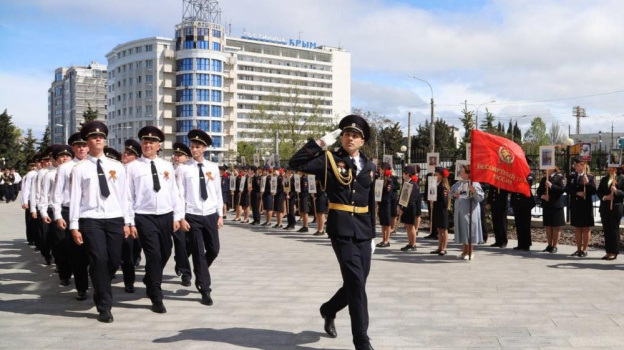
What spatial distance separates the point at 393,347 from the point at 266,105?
60539 millimetres

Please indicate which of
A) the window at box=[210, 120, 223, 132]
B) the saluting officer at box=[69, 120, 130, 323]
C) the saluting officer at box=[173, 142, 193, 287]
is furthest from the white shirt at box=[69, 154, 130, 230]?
the window at box=[210, 120, 223, 132]

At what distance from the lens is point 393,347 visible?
5.72 m

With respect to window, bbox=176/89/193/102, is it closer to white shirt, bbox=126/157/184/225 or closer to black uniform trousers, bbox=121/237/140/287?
black uniform trousers, bbox=121/237/140/287

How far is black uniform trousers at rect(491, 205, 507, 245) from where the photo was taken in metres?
14.3

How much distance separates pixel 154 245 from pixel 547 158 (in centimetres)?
936

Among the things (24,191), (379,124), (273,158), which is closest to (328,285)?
(24,191)

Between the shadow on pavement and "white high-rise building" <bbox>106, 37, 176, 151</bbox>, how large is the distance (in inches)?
3861

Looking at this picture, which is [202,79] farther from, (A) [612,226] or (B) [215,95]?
Result: (A) [612,226]

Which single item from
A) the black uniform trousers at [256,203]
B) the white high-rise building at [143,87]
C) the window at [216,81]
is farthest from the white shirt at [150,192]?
the window at [216,81]

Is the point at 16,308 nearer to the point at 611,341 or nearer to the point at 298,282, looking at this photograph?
the point at 298,282

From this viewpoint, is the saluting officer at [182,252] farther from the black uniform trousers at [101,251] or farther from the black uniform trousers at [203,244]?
the black uniform trousers at [101,251]

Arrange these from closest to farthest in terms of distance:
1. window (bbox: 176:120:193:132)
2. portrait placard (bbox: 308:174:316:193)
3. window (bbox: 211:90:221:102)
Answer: portrait placard (bbox: 308:174:316:193) < window (bbox: 176:120:193:132) < window (bbox: 211:90:221:102)

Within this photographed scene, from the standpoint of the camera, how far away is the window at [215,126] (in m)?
105

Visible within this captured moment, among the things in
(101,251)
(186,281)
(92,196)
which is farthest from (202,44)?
(101,251)
